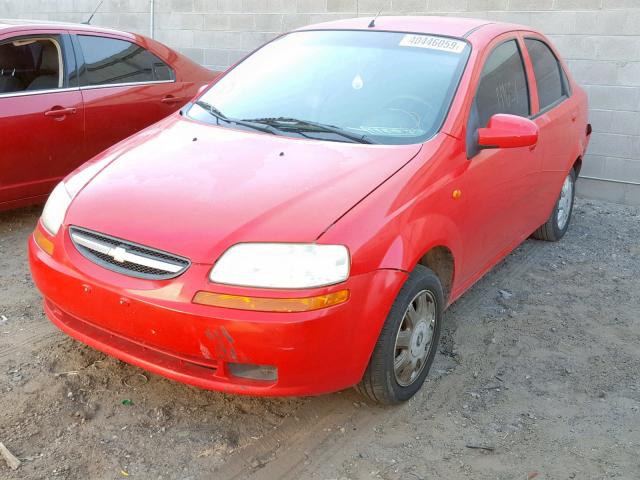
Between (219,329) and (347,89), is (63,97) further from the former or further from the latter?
(219,329)

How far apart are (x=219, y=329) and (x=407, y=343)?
0.90 meters

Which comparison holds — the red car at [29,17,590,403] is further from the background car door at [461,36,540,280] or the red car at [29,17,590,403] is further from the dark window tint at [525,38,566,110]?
the dark window tint at [525,38,566,110]

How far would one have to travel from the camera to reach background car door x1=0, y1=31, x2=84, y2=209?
4.80 metres

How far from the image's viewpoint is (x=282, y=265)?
2543 mm

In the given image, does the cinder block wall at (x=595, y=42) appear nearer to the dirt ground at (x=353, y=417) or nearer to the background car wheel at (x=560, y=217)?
the background car wheel at (x=560, y=217)

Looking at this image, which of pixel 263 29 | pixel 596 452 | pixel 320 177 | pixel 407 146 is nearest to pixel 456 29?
pixel 407 146

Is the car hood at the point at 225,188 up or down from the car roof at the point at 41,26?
down

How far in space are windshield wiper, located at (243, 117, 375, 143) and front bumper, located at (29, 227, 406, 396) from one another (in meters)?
0.82

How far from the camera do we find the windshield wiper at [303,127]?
10.8 ft

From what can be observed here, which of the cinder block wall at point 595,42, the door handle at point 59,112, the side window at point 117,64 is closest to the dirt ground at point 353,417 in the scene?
the door handle at point 59,112

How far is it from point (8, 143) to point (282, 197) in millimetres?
2819

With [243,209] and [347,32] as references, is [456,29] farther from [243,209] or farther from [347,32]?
[243,209]

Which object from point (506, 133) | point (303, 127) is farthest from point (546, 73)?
point (303, 127)

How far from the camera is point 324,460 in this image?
2.74 metres
